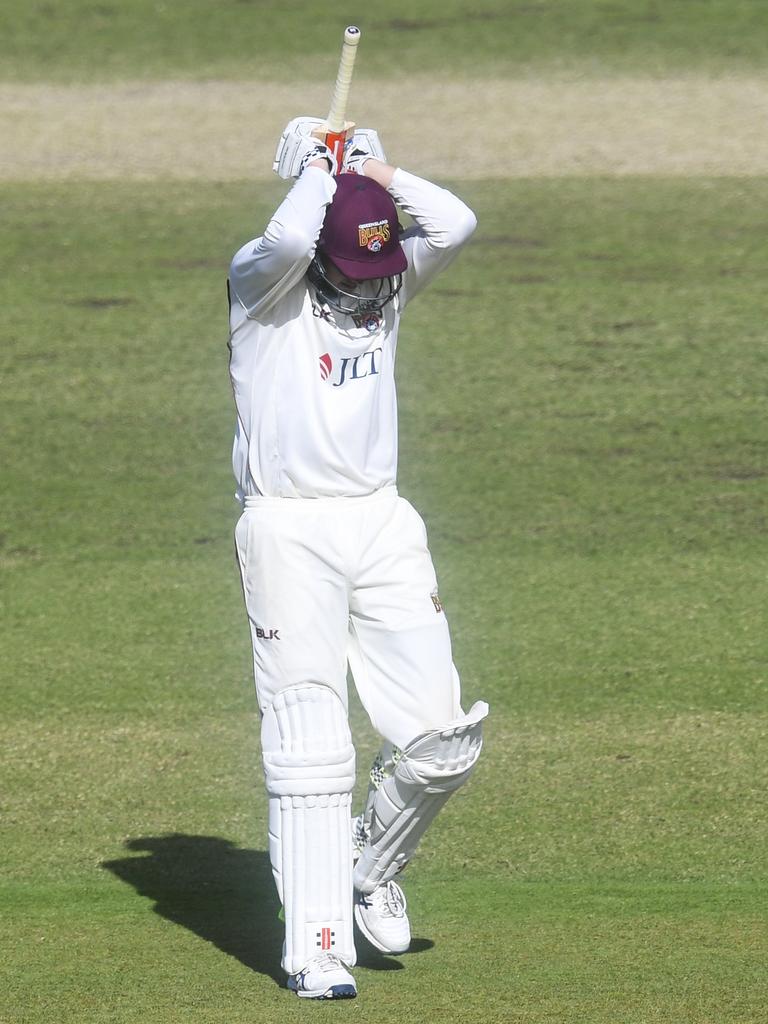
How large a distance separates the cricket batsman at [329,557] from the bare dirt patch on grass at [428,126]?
10296mm

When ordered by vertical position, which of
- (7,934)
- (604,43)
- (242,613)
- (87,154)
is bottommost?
(7,934)

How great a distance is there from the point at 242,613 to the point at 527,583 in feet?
4.85

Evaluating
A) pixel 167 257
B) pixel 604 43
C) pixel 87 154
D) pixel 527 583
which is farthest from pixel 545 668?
A: pixel 604 43

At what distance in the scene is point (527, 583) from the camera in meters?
9.83

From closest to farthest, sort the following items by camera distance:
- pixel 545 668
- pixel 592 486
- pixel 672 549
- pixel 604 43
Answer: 1. pixel 545 668
2. pixel 672 549
3. pixel 592 486
4. pixel 604 43

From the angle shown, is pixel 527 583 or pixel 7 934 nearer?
pixel 7 934

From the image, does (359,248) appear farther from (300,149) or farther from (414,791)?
(414,791)

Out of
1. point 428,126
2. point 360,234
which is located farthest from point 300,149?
point 428,126

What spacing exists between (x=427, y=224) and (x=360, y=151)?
1.07 feet

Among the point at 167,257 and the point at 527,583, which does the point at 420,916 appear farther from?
the point at 167,257

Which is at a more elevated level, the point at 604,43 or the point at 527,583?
the point at 604,43

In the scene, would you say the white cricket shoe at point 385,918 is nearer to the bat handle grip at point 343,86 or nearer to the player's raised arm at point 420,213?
the player's raised arm at point 420,213

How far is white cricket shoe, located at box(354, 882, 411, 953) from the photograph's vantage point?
233 inches

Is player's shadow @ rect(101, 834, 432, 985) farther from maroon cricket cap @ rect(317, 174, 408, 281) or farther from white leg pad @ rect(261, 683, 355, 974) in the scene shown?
maroon cricket cap @ rect(317, 174, 408, 281)
